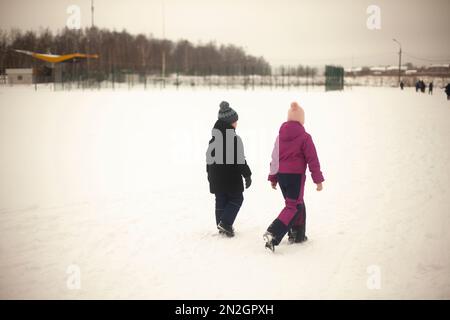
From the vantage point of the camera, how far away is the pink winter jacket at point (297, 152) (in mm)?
4277

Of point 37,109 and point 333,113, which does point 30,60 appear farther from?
point 333,113

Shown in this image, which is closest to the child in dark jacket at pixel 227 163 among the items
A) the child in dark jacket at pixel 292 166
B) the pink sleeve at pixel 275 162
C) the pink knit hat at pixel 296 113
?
the pink sleeve at pixel 275 162

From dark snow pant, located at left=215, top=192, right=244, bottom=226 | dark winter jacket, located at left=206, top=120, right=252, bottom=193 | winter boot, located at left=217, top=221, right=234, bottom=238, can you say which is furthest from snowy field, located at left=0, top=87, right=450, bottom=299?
dark winter jacket, located at left=206, top=120, right=252, bottom=193

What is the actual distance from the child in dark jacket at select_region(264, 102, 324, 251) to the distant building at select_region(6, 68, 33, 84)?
3777cm

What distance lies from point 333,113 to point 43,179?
558 inches

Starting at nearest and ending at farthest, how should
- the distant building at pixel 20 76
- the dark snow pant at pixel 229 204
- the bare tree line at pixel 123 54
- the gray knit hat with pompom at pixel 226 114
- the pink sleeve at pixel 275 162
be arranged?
the pink sleeve at pixel 275 162 → the gray knit hat with pompom at pixel 226 114 → the dark snow pant at pixel 229 204 → the distant building at pixel 20 76 → the bare tree line at pixel 123 54

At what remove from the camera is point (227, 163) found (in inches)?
186

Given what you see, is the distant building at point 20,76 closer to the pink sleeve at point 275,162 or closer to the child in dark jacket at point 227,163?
the child in dark jacket at point 227,163

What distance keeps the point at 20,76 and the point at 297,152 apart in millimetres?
38713

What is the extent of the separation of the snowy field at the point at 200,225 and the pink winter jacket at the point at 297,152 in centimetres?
94

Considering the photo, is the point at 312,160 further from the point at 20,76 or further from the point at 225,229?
the point at 20,76

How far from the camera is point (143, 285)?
374 centimetres

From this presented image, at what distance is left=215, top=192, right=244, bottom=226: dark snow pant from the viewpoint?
478 cm
